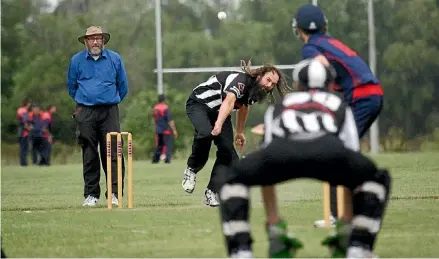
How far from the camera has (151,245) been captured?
430 inches

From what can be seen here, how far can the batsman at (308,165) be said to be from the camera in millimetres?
8703

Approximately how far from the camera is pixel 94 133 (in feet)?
54.1

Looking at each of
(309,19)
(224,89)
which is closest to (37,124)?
(224,89)

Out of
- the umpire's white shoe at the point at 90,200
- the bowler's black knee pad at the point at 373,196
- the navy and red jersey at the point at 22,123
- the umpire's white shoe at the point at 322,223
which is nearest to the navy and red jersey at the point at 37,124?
the navy and red jersey at the point at 22,123

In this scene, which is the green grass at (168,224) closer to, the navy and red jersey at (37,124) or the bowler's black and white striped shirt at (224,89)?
the bowler's black and white striped shirt at (224,89)

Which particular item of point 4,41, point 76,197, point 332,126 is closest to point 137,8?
point 4,41

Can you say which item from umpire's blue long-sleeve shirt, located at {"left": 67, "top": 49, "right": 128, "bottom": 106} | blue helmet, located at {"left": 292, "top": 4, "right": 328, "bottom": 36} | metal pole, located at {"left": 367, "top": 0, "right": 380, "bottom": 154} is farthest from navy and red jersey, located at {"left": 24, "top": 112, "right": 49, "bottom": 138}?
blue helmet, located at {"left": 292, "top": 4, "right": 328, "bottom": 36}

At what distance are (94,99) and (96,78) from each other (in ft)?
0.88

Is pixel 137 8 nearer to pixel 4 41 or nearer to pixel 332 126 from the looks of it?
pixel 4 41

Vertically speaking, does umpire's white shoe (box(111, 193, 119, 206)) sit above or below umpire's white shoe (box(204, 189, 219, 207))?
below

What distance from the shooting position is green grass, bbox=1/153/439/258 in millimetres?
10570

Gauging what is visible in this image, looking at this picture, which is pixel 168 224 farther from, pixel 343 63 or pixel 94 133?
pixel 94 133

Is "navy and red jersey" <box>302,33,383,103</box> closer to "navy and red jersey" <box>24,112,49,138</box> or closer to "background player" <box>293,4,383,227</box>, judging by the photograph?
"background player" <box>293,4,383,227</box>

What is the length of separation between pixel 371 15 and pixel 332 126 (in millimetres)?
40534
